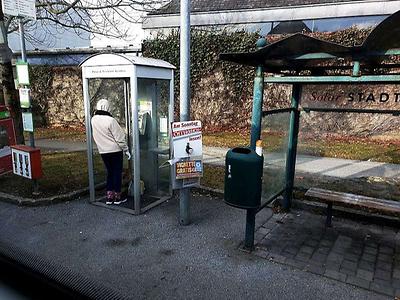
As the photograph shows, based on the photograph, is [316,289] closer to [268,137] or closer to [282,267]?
[282,267]

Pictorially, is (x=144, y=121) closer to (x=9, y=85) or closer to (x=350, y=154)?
(x=9, y=85)

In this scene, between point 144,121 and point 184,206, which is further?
point 144,121

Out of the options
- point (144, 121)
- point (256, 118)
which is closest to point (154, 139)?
point (144, 121)

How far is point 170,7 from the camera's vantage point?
14805 mm

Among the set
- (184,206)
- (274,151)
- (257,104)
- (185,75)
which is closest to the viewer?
(257,104)

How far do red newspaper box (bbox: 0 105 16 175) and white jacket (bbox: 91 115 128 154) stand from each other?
241 centimetres

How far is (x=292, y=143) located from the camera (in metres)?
4.78

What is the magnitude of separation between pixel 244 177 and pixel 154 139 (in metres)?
2.60

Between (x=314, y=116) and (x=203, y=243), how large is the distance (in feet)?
25.9

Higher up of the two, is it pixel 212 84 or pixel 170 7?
pixel 170 7

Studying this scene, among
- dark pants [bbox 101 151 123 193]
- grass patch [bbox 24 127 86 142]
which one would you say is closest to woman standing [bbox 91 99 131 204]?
dark pants [bbox 101 151 123 193]

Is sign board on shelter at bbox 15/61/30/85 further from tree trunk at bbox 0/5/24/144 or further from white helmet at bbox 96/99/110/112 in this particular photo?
tree trunk at bbox 0/5/24/144

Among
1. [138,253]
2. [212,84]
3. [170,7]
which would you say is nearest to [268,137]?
[138,253]

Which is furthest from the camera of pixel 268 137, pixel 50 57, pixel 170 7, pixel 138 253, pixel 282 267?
pixel 170 7
